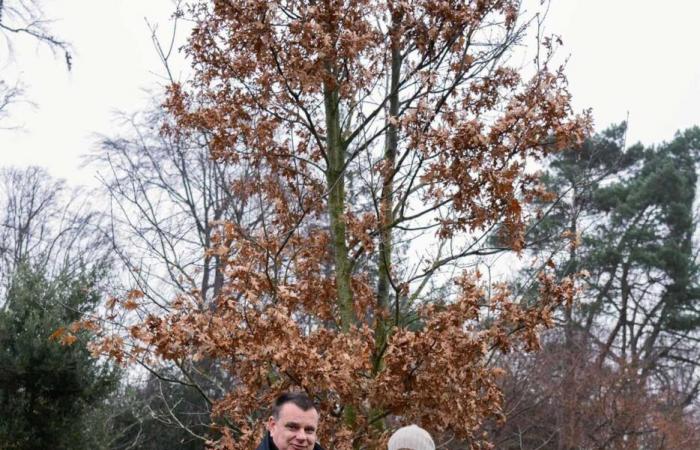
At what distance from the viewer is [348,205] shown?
6914 mm

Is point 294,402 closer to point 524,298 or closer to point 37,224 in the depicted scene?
point 524,298

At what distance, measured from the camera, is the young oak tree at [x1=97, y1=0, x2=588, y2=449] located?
5.30m

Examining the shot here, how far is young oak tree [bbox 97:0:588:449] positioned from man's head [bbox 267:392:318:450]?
→ 1288 mm

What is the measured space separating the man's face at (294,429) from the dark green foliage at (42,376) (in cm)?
709

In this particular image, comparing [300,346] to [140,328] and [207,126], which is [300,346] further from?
[207,126]

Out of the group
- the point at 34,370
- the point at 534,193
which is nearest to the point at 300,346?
the point at 534,193

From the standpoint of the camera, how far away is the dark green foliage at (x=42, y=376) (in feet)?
32.9

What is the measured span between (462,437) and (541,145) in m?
2.23

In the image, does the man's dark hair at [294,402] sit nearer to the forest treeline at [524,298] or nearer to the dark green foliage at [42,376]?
the forest treeline at [524,298]

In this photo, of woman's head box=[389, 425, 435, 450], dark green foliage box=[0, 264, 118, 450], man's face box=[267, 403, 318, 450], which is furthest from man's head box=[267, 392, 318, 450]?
dark green foliage box=[0, 264, 118, 450]

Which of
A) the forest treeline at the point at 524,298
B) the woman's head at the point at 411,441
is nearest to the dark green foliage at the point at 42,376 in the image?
the forest treeline at the point at 524,298

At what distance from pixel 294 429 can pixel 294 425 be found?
0.7 inches

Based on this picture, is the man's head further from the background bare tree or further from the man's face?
the background bare tree

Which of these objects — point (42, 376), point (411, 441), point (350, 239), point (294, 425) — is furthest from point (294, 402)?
point (42, 376)
